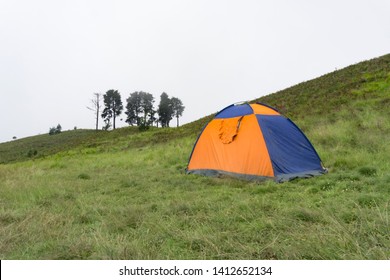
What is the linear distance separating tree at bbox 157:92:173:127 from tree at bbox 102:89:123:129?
945cm

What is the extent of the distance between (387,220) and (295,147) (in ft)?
14.5

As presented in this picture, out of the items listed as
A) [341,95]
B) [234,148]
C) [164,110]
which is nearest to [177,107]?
[164,110]

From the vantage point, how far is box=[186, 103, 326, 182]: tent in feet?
22.9

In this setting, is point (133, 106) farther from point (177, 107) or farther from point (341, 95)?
point (341, 95)

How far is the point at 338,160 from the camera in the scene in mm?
7832

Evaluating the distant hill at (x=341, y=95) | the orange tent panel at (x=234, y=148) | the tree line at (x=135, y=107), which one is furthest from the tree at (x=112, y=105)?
the orange tent panel at (x=234, y=148)

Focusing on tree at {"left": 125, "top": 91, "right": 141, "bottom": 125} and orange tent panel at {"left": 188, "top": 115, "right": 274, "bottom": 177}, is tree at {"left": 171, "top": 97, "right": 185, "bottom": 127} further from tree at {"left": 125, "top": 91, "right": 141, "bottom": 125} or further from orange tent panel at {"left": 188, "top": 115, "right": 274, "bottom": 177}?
orange tent panel at {"left": 188, "top": 115, "right": 274, "bottom": 177}

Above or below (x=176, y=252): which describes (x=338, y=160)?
above

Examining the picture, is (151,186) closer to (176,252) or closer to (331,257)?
(176,252)

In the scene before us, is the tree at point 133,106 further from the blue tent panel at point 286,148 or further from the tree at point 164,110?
the blue tent panel at point 286,148

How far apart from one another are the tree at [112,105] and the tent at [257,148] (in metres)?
59.7
